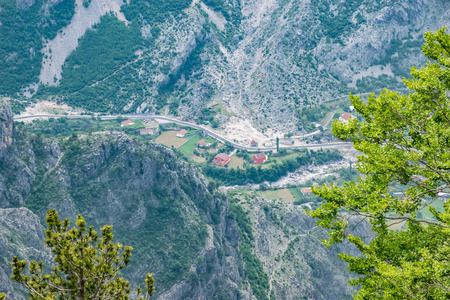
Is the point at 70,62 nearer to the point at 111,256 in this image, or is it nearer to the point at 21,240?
the point at 21,240

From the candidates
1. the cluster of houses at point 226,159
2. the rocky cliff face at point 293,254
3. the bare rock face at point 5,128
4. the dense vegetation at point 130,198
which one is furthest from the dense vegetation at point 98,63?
the bare rock face at point 5,128

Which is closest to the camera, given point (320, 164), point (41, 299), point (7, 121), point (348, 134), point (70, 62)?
point (41, 299)

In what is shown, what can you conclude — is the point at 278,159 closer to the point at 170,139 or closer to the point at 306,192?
the point at 306,192

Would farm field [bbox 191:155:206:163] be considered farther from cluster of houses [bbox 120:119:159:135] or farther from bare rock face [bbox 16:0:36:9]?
bare rock face [bbox 16:0:36:9]

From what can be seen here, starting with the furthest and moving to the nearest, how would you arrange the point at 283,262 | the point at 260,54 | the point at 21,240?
the point at 260,54 → the point at 283,262 → the point at 21,240

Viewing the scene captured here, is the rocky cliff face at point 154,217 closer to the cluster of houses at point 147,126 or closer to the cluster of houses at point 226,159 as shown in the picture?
the cluster of houses at point 226,159

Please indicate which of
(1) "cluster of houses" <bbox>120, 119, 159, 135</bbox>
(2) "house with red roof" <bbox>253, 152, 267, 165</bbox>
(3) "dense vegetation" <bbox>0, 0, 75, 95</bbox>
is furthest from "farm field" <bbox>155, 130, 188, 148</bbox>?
(3) "dense vegetation" <bbox>0, 0, 75, 95</bbox>

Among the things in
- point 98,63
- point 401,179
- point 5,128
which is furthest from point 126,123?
point 401,179

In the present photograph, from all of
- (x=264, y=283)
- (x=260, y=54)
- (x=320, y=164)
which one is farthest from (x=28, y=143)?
(x=260, y=54)
